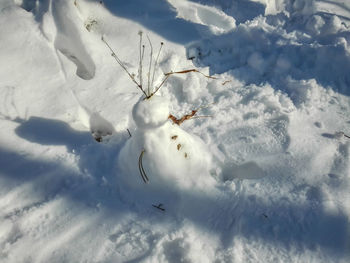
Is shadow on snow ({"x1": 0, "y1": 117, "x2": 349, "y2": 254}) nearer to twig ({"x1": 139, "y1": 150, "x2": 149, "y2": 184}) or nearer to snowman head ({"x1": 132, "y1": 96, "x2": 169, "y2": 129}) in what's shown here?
twig ({"x1": 139, "y1": 150, "x2": 149, "y2": 184})

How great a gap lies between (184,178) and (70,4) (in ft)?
6.81

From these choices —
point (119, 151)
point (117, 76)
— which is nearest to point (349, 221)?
point (119, 151)

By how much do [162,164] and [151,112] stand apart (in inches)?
14.0

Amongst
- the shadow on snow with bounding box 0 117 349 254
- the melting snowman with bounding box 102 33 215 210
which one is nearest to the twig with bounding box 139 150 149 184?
the melting snowman with bounding box 102 33 215 210

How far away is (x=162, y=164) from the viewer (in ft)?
5.48

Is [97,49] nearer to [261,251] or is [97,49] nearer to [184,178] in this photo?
[184,178]

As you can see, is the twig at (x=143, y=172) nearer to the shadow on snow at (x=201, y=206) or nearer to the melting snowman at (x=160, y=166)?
the melting snowman at (x=160, y=166)

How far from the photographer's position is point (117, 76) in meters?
2.47

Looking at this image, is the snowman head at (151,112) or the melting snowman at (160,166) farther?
the melting snowman at (160,166)

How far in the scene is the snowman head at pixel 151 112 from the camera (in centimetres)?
150

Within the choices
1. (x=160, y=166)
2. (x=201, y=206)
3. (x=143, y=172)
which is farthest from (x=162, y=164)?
(x=201, y=206)

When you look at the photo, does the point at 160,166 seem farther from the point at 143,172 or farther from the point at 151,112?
the point at 151,112

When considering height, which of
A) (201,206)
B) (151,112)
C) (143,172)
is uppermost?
(151,112)

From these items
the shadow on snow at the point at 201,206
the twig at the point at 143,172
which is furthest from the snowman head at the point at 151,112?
the shadow on snow at the point at 201,206
